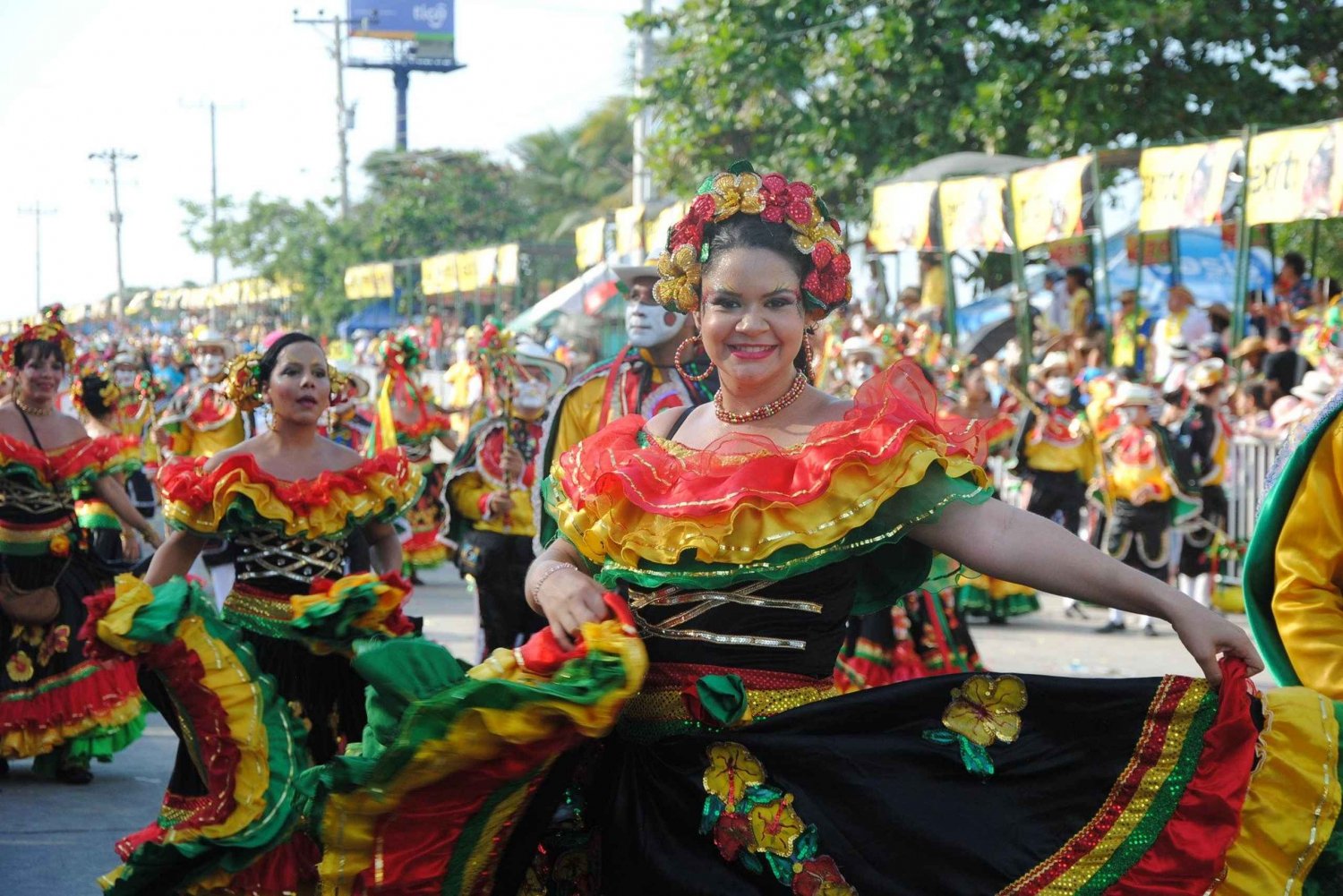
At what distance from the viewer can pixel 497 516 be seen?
844 centimetres

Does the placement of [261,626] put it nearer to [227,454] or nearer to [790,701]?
[227,454]

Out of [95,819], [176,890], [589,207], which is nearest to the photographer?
[176,890]

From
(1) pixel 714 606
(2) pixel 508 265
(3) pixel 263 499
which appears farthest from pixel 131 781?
(2) pixel 508 265

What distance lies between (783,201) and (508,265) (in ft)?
113

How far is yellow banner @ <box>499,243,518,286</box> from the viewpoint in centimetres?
3725

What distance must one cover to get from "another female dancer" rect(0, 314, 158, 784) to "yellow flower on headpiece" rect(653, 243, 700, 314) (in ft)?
16.7

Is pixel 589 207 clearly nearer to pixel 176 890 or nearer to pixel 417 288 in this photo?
pixel 417 288

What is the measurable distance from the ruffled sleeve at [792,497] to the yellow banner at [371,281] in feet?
149

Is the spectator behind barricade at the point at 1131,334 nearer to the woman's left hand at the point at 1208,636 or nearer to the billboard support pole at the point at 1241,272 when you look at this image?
the billboard support pole at the point at 1241,272

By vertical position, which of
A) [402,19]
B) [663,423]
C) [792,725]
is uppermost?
[402,19]

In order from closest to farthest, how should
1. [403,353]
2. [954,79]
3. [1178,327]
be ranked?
[403,353] < [1178,327] < [954,79]

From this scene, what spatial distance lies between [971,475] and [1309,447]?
88 centimetres

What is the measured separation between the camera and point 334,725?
5.75 metres

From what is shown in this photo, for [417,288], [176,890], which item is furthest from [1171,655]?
[417,288]
